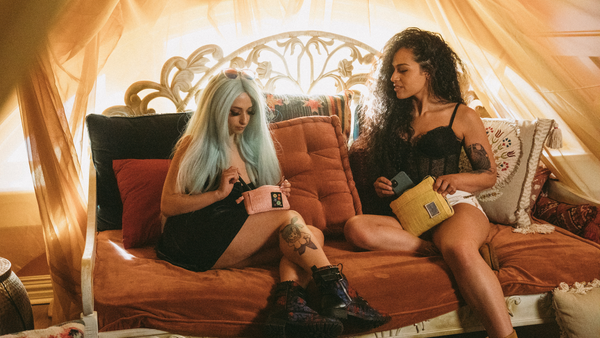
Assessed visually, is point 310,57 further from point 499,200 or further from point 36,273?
point 36,273

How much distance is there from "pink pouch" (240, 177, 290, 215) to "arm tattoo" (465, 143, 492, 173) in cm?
87

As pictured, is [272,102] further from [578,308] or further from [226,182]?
[578,308]

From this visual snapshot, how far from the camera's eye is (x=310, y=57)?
7.41 ft

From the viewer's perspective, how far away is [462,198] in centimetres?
179

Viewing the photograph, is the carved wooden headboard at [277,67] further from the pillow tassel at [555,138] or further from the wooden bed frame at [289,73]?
the pillow tassel at [555,138]

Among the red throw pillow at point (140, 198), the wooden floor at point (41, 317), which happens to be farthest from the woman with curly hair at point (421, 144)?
the wooden floor at point (41, 317)

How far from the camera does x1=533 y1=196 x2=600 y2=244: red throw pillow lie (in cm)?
180

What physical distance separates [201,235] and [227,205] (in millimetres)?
147

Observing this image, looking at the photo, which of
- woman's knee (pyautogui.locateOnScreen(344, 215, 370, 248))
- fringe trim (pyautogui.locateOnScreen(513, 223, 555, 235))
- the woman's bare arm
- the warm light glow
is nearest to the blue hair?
the warm light glow

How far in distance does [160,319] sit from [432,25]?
1.94 m

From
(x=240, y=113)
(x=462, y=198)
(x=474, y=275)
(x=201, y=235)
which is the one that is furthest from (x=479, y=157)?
(x=201, y=235)

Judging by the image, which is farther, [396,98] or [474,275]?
[396,98]

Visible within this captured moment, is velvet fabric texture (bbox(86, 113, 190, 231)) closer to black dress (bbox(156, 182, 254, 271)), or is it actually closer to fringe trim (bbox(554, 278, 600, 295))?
black dress (bbox(156, 182, 254, 271))

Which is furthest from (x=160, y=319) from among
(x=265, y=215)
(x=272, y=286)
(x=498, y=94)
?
(x=498, y=94)
